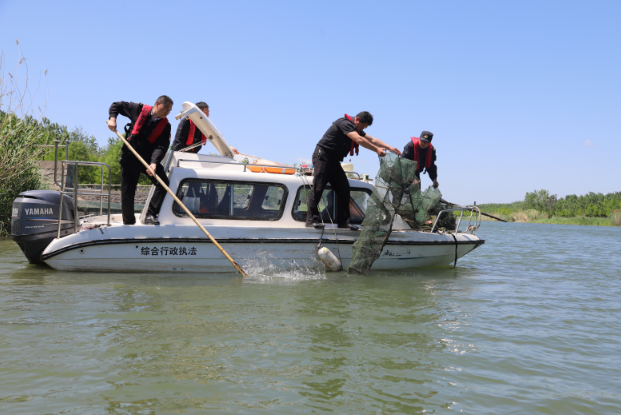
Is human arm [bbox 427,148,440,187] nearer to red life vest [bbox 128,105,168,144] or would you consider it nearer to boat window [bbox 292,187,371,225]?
boat window [bbox 292,187,371,225]

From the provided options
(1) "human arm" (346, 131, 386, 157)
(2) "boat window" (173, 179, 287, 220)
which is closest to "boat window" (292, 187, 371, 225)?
(2) "boat window" (173, 179, 287, 220)

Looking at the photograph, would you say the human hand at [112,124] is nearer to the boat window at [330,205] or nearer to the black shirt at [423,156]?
the boat window at [330,205]

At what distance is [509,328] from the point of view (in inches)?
182

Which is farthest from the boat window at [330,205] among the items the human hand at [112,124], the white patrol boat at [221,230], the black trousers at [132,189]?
the human hand at [112,124]

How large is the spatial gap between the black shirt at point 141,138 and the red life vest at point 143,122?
0.12ft

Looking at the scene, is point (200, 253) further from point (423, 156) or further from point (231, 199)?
point (423, 156)

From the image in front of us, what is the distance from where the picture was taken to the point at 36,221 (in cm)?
666

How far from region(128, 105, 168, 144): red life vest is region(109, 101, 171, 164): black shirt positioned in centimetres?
4

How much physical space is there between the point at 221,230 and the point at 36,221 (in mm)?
2659

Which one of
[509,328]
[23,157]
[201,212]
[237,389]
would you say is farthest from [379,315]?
[23,157]

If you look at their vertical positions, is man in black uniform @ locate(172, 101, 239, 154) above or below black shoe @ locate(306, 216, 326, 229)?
above

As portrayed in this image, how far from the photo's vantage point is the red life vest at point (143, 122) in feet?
21.9

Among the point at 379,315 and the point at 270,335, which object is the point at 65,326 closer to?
the point at 270,335

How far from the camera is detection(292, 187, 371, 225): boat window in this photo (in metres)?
7.47
